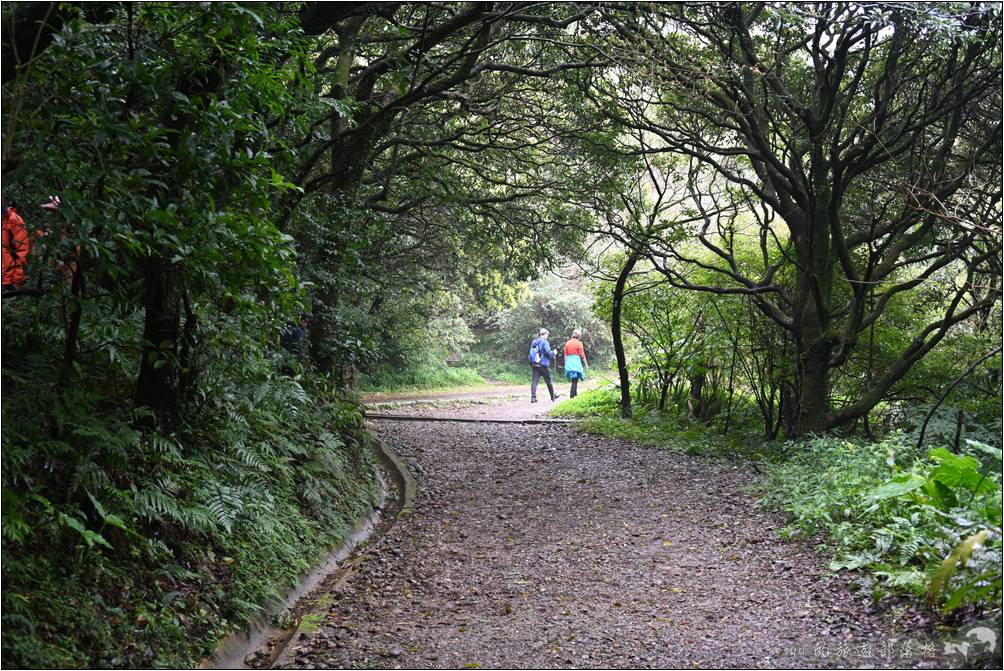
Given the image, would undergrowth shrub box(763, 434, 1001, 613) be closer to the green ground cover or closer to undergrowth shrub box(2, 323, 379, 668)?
the green ground cover

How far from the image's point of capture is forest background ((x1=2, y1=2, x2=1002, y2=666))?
13.2 feet

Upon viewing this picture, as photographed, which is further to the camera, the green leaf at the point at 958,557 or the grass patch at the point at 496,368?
the grass patch at the point at 496,368

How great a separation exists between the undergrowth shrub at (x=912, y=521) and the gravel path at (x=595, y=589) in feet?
0.87

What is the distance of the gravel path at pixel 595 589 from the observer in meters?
4.44

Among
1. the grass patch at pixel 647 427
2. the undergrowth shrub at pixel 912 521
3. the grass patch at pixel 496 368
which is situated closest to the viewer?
the undergrowth shrub at pixel 912 521

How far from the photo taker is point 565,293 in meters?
32.9

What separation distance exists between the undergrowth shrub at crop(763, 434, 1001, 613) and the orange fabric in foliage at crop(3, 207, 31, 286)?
15.8ft

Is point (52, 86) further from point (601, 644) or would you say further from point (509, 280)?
point (509, 280)

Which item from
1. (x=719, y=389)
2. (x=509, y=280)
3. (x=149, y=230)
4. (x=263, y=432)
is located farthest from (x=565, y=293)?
(x=149, y=230)

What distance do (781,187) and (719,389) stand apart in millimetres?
4833

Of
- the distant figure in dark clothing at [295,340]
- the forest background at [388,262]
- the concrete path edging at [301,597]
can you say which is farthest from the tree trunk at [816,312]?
the distant figure in dark clothing at [295,340]

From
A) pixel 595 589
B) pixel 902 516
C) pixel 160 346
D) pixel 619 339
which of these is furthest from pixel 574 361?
pixel 160 346

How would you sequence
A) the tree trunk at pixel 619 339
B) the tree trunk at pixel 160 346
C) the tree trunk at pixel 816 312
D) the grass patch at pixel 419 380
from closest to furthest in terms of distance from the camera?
the tree trunk at pixel 160 346
the tree trunk at pixel 816 312
the tree trunk at pixel 619 339
the grass patch at pixel 419 380

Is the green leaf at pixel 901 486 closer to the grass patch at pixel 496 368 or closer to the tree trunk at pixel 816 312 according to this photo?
the tree trunk at pixel 816 312
